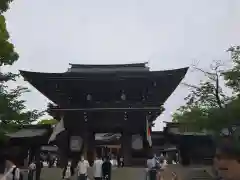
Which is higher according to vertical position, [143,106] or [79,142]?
[143,106]

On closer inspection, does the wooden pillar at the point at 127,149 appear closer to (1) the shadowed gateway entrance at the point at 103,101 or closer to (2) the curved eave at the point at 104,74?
(1) the shadowed gateway entrance at the point at 103,101

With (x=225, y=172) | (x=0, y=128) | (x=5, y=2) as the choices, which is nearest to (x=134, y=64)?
(x=0, y=128)

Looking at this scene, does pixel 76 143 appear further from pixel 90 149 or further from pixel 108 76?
pixel 108 76

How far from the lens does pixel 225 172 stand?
6555 millimetres

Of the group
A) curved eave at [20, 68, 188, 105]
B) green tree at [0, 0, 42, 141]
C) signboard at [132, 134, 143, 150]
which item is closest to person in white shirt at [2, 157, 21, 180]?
green tree at [0, 0, 42, 141]

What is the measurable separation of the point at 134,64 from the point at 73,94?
6413mm

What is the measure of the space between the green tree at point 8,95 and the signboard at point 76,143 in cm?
655

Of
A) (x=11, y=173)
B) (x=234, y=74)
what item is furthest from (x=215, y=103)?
(x=11, y=173)

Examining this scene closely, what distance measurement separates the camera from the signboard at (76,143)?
2433cm

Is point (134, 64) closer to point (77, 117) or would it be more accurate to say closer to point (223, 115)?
point (77, 117)

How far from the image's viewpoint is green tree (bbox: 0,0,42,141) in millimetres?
13648

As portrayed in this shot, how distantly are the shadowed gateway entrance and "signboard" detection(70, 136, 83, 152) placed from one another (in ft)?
0.28

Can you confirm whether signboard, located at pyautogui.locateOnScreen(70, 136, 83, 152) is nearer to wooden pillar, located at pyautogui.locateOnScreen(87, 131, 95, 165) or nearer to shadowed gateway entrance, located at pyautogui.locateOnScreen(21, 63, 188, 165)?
shadowed gateway entrance, located at pyautogui.locateOnScreen(21, 63, 188, 165)

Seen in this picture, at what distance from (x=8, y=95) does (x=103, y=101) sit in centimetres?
1081
